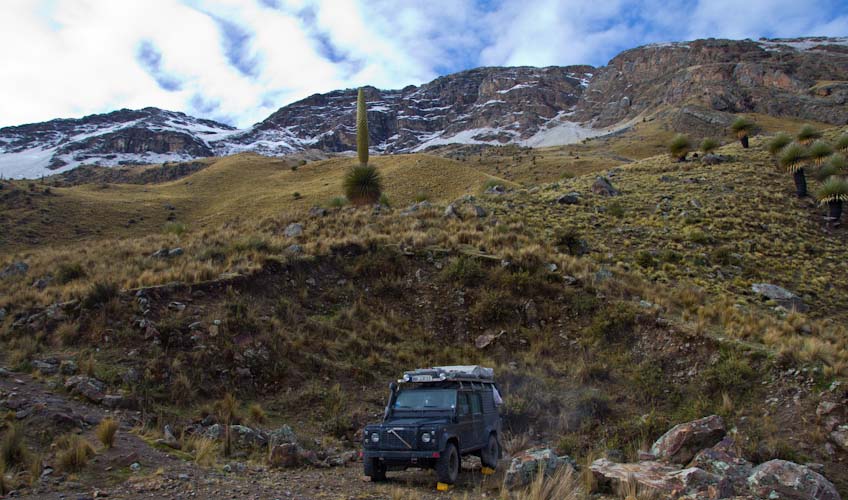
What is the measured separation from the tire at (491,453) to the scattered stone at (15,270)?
2075cm

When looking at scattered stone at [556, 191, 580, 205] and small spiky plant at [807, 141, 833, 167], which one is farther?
scattered stone at [556, 191, 580, 205]

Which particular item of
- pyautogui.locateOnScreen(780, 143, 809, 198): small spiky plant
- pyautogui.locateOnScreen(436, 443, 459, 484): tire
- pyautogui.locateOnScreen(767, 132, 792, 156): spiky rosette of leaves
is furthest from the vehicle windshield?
pyautogui.locateOnScreen(767, 132, 792, 156): spiky rosette of leaves

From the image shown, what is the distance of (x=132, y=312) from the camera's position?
13609mm

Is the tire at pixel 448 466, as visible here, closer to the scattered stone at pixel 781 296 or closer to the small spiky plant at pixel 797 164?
the scattered stone at pixel 781 296

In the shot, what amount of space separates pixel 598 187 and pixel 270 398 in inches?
1063

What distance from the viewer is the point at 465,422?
9250 millimetres

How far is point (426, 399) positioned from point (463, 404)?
0.68 m

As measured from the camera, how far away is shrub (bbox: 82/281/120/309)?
13.6m

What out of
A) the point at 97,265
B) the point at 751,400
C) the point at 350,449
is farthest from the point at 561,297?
the point at 97,265

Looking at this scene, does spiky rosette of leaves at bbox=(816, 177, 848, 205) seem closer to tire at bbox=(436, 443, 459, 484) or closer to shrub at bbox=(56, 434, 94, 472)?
tire at bbox=(436, 443, 459, 484)

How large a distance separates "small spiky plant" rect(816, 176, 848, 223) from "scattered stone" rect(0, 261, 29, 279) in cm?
3708

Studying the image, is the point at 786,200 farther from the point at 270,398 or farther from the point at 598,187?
the point at 270,398

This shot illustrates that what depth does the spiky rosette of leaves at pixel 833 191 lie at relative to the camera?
25812mm

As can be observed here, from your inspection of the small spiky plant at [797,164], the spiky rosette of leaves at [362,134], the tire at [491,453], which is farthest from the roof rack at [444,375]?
the small spiky plant at [797,164]
